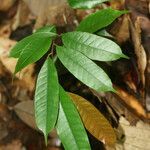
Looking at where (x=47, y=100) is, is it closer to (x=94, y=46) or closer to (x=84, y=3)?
(x=94, y=46)

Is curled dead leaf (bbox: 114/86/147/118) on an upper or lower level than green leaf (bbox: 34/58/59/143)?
lower

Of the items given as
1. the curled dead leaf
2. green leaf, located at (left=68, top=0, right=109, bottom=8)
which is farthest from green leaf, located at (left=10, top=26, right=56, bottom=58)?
the curled dead leaf

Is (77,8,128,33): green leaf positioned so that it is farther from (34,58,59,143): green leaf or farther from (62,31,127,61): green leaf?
(34,58,59,143): green leaf

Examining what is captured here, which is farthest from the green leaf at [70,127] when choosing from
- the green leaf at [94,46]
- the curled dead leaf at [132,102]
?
the curled dead leaf at [132,102]

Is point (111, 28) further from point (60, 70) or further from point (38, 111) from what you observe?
Answer: point (38, 111)

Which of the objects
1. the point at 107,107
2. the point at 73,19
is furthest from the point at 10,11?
the point at 107,107

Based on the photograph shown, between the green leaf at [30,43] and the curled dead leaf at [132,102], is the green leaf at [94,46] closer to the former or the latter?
the green leaf at [30,43]

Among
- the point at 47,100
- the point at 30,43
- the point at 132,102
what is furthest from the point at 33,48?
the point at 132,102
